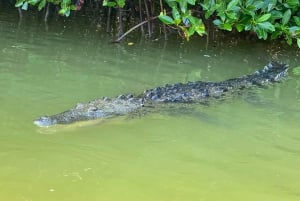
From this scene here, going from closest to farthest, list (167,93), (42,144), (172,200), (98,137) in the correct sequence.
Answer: (172,200) → (42,144) → (98,137) → (167,93)

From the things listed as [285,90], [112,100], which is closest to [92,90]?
[112,100]

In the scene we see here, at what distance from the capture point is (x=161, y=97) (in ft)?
18.0

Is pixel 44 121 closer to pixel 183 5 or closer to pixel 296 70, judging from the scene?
pixel 183 5

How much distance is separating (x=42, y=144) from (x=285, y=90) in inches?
137

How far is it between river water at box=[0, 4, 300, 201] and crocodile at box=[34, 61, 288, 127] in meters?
0.11

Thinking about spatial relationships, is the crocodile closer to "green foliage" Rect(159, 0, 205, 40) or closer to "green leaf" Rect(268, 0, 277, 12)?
"green leaf" Rect(268, 0, 277, 12)

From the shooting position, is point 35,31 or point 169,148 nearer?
point 169,148

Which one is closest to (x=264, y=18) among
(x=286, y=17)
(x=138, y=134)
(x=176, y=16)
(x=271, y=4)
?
(x=271, y=4)

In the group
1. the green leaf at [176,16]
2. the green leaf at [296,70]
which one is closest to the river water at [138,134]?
the green leaf at [296,70]

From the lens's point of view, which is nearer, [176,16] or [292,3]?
[176,16]

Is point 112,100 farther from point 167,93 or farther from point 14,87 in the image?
point 14,87

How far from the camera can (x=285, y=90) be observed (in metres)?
6.41

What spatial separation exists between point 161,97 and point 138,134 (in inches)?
41.1

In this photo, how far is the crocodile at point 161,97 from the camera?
462 cm
